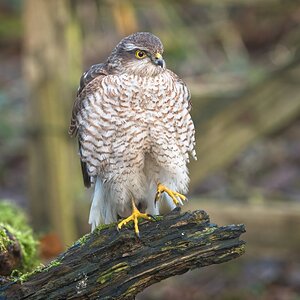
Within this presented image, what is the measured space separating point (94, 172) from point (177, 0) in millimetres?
2918

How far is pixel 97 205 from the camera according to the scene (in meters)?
5.41

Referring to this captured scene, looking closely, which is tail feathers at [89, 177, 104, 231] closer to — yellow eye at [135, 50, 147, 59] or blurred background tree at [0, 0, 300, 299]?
yellow eye at [135, 50, 147, 59]

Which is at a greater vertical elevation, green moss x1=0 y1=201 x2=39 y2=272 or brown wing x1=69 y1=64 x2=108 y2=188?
brown wing x1=69 y1=64 x2=108 y2=188

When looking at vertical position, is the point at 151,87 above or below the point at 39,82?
below

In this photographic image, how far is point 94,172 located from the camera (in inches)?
204

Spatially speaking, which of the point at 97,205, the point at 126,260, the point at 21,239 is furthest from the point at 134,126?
the point at 126,260

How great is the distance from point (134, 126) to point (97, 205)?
27.7 inches

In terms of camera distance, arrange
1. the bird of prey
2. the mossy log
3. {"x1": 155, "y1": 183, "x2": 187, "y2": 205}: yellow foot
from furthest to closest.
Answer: {"x1": 155, "y1": 183, "x2": 187, "y2": 205}: yellow foot → the bird of prey → the mossy log

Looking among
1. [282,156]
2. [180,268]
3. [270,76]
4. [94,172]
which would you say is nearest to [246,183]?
[282,156]

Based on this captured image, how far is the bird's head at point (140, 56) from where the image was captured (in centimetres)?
507

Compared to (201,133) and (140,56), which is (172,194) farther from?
(201,133)

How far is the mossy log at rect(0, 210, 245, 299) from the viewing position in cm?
371

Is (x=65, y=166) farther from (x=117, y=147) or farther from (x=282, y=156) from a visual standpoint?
(x=282, y=156)

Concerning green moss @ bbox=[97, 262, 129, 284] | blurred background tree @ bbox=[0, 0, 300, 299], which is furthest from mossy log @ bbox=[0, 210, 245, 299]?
blurred background tree @ bbox=[0, 0, 300, 299]
